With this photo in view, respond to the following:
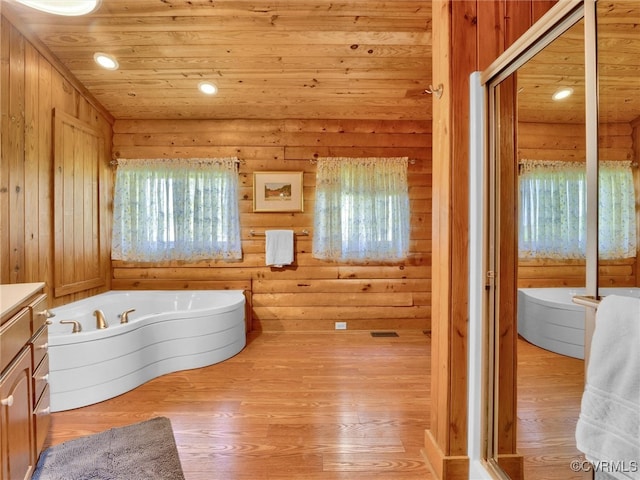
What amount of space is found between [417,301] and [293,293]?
1.44 m

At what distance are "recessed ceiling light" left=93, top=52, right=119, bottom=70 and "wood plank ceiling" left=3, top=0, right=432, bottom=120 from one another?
5cm

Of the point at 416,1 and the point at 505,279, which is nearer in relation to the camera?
the point at 505,279

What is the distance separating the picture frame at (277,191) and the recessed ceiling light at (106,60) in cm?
149

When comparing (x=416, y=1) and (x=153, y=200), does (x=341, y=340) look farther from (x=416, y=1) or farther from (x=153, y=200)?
(x=416, y=1)

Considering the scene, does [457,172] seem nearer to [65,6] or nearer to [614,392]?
[614,392]

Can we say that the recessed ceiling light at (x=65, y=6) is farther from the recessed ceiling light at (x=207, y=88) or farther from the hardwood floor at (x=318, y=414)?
the hardwood floor at (x=318, y=414)

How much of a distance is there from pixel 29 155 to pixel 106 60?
99 centimetres

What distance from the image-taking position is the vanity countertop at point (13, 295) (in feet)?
3.36

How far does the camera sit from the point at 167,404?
187 cm

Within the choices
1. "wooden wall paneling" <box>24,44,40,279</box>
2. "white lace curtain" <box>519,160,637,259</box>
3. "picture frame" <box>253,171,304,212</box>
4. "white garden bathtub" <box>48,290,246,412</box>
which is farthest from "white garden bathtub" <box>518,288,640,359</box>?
"wooden wall paneling" <box>24,44,40,279</box>

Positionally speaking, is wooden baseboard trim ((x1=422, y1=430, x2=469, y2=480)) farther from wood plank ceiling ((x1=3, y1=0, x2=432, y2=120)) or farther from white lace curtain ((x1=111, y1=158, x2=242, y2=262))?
wood plank ceiling ((x1=3, y1=0, x2=432, y2=120))

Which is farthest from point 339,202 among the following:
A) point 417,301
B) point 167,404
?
point 167,404

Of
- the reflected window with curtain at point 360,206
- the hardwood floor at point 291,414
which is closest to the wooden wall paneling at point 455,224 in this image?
the hardwood floor at point 291,414

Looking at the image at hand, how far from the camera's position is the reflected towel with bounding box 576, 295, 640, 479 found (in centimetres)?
63
